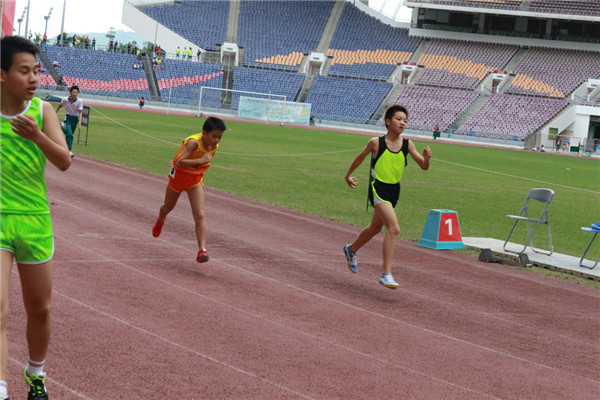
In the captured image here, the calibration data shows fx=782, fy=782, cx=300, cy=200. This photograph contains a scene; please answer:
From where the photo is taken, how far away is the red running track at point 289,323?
5.48 m

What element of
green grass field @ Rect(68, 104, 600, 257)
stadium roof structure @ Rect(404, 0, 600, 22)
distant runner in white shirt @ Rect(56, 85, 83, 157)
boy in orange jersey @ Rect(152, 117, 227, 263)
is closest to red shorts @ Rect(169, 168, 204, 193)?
boy in orange jersey @ Rect(152, 117, 227, 263)

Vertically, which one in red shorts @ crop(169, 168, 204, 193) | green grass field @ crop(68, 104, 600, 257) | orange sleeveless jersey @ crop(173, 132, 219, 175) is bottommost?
green grass field @ crop(68, 104, 600, 257)

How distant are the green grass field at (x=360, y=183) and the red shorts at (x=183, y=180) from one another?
17.3ft

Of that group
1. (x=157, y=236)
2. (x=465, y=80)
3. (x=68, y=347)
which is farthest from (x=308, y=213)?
(x=465, y=80)

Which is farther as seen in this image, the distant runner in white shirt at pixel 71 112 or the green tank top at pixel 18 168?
the distant runner in white shirt at pixel 71 112

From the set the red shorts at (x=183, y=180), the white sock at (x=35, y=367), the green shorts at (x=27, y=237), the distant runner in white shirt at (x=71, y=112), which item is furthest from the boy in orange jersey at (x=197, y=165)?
the distant runner in white shirt at (x=71, y=112)

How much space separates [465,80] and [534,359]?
69.9m

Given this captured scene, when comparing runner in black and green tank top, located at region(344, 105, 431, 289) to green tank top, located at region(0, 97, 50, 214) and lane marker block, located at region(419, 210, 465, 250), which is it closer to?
lane marker block, located at region(419, 210, 465, 250)

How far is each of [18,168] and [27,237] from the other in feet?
1.23

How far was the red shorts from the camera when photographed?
9562 millimetres

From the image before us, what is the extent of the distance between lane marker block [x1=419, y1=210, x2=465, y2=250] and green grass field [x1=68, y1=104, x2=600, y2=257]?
71 cm

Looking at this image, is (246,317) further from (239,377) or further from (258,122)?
(258,122)

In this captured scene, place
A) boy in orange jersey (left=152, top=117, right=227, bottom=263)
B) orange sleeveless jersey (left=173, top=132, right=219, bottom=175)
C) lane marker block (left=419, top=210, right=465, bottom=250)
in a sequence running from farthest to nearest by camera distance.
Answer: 1. lane marker block (left=419, top=210, right=465, bottom=250)
2. orange sleeveless jersey (left=173, top=132, right=219, bottom=175)
3. boy in orange jersey (left=152, top=117, right=227, bottom=263)

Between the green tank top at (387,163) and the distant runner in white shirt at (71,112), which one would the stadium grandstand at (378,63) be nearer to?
the distant runner in white shirt at (71,112)
